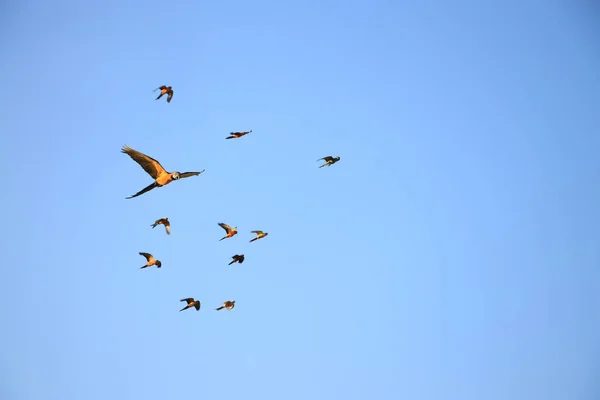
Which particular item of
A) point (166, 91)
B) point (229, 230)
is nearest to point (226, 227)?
point (229, 230)

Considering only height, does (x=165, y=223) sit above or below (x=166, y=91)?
below

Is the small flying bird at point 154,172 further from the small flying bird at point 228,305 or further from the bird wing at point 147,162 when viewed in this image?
the small flying bird at point 228,305

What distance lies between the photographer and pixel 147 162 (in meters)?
55.4

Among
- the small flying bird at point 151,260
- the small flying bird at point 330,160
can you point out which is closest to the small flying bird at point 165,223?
the small flying bird at point 151,260

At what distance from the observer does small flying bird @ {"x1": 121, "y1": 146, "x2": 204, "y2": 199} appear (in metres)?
54.6

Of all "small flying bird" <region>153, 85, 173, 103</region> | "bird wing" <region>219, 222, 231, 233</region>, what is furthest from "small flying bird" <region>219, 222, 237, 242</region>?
"small flying bird" <region>153, 85, 173, 103</region>

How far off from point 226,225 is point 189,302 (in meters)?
7.06

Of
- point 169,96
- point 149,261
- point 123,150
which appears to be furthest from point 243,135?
point 123,150

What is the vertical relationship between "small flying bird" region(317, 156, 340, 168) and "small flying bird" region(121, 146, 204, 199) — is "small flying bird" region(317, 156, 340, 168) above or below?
above

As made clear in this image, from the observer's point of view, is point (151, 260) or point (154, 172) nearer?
point (154, 172)

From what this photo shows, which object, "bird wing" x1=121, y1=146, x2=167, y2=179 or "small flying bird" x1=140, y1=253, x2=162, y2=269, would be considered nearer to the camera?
"bird wing" x1=121, y1=146, x2=167, y2=179

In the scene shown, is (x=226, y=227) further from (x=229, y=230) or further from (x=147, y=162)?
(x=147, y=162)

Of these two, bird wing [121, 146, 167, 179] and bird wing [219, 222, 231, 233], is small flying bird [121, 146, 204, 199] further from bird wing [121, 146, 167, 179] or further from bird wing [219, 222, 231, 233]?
bird wing [219, 222, 231, 233]

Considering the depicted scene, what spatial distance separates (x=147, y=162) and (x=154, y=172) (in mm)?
1240
